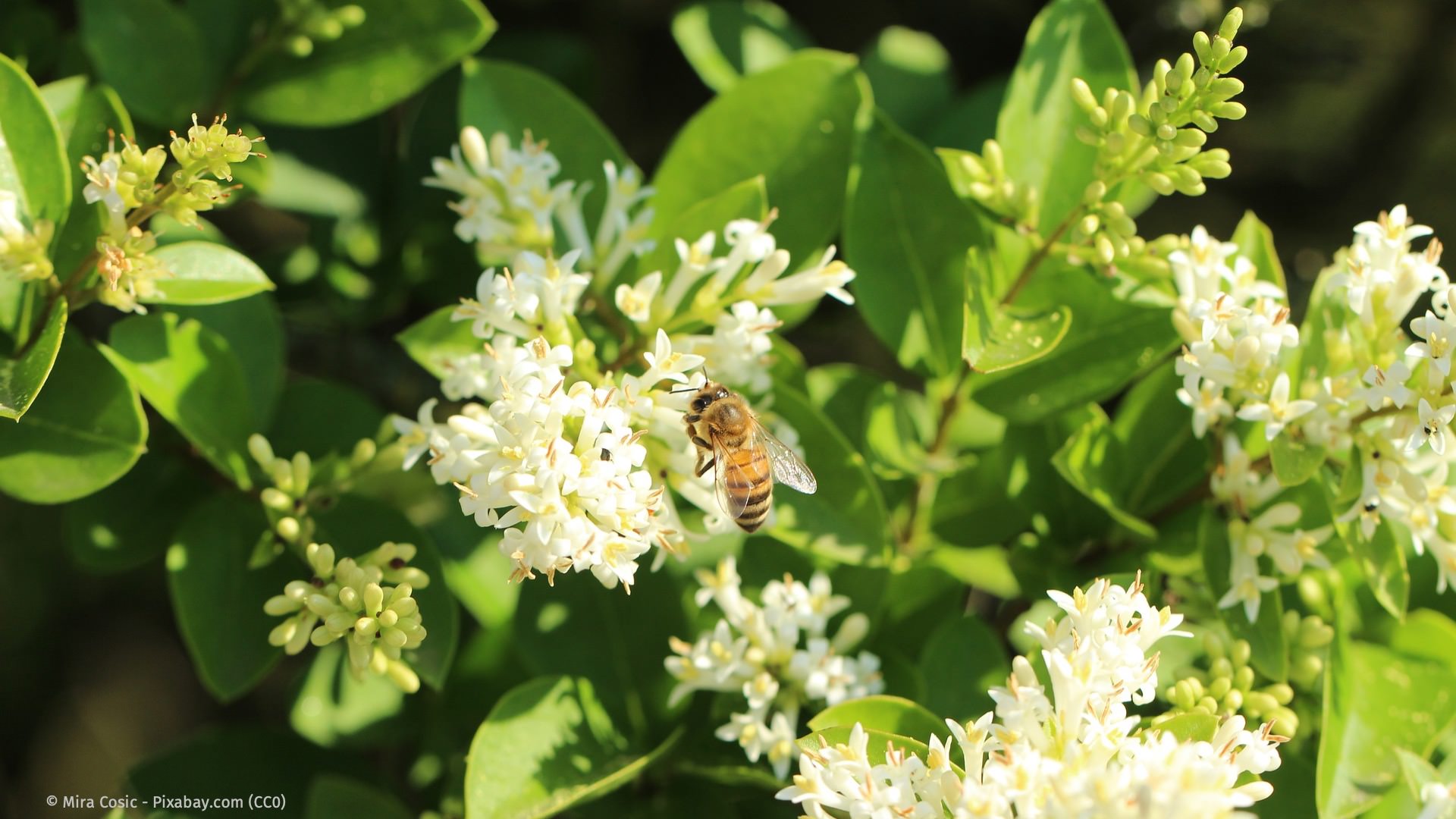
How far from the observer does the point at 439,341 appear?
2.01 meters

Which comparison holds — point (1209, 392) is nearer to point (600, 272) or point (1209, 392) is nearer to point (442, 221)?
point (600, 272)

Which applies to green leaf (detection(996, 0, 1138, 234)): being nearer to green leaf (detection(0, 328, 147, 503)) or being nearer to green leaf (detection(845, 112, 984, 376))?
green leaf (detection(845, 112, 984, 376))

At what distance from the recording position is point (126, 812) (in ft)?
7.98

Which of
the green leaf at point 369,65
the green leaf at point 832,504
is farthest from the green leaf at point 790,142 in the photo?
the green leaf at point 369,65

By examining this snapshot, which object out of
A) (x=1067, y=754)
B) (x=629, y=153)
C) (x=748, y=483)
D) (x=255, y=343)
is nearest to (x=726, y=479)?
(x=748, y=483)

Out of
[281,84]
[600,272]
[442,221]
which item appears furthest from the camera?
[442,221]

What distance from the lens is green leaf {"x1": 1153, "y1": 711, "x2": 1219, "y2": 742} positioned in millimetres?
1754

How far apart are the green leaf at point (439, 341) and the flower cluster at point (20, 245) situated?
1.79 feet

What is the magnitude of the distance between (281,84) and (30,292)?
73cm

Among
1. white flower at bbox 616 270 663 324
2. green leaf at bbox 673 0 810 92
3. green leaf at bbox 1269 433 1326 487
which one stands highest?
green leaf at bbox 1269 433 1326 487

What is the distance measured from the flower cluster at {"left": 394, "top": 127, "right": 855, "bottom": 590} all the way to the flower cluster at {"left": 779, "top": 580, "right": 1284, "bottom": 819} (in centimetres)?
47

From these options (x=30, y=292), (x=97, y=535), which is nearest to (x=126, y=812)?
(x=97, y=535)

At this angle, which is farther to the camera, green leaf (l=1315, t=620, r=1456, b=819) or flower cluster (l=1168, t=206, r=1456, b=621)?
green leaf (l=1315, t=620, r=1456, b=819)

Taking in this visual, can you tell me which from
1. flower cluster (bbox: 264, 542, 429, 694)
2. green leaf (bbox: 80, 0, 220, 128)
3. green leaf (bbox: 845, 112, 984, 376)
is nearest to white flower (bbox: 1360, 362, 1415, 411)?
green leaf (bbox: 845, 112, 984, 376)
